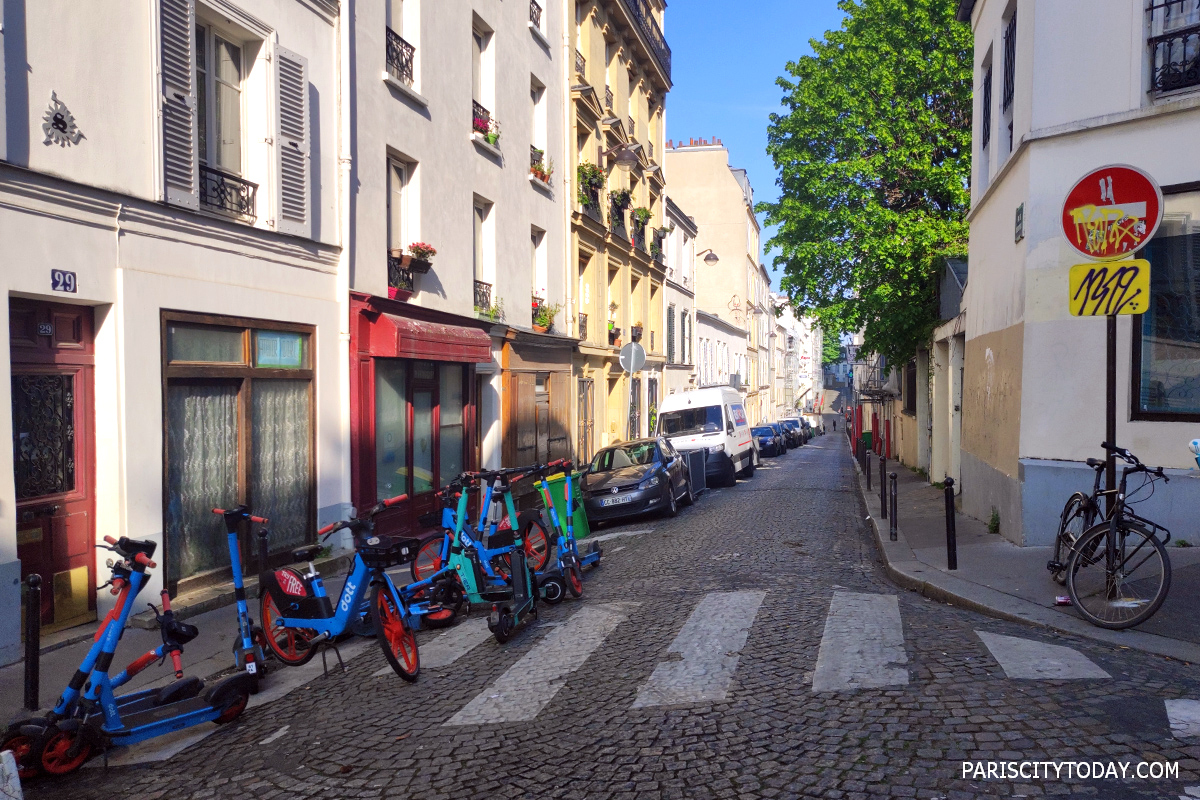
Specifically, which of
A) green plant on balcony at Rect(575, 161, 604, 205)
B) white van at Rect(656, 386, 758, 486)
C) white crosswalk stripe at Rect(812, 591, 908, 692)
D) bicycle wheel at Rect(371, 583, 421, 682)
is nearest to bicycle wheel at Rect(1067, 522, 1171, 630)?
white crosswalk stripe at Rect(812, 591, 908, 692)

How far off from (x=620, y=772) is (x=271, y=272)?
7.11 metres

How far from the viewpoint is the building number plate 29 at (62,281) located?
6.85m

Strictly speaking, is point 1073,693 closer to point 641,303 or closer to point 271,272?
point 271,272

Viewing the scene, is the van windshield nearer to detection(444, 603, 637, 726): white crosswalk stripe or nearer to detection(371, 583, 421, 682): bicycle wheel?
detection(444, 603, 637, 726): white crosswalk stripe

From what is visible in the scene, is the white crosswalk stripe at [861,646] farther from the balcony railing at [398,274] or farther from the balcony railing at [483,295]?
the balcony railing at [483,295]

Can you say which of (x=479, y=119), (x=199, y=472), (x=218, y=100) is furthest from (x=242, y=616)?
(x=479, y=119)

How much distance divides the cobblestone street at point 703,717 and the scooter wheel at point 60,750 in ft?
0.33

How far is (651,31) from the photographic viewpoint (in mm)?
27844

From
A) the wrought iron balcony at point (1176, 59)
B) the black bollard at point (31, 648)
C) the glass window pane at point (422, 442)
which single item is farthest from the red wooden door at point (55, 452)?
the wrought iron balcony at point (1176, 59)

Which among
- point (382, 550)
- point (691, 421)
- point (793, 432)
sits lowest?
point (793, 432)

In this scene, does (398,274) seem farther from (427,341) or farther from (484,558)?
(484,558)

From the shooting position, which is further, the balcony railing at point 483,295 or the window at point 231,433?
the balcony railing at point 483,295

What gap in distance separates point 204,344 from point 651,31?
74.7ft

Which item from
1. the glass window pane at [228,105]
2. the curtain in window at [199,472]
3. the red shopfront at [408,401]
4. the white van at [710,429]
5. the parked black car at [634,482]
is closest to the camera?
the curtain in window at [199,472]
